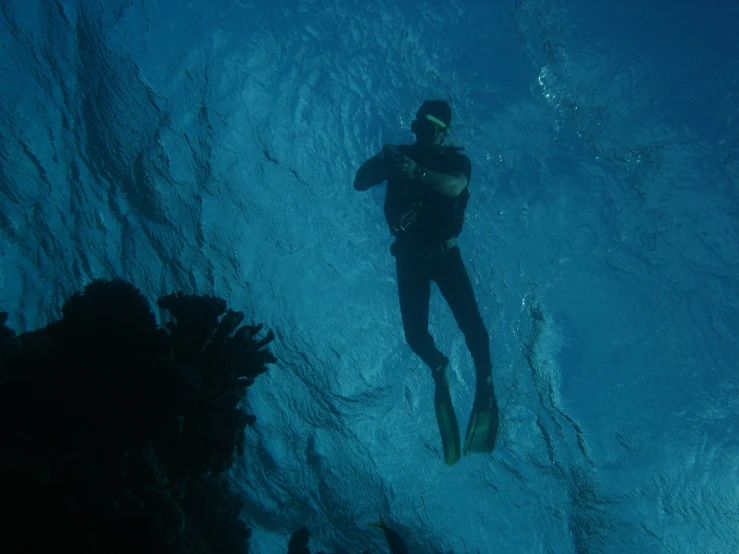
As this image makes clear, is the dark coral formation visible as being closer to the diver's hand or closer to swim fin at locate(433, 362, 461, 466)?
the diver's hand

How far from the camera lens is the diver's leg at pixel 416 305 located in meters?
7.50

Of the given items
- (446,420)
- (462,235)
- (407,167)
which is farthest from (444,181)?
(462,235)

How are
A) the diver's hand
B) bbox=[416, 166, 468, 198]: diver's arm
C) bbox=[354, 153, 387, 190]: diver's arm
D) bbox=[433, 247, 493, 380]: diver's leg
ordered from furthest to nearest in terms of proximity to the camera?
1. bbox=[433, 247, 493, 380]: diver's leg
2. bbox=[354, 153, 387, 190]: diver's arm
3. bbox=[416, 166, 468, 198]: diver's arm
4. the diver's hand

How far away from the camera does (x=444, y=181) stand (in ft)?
20.9

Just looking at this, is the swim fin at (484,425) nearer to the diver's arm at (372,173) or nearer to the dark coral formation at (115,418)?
the diver's arm at (372,173)

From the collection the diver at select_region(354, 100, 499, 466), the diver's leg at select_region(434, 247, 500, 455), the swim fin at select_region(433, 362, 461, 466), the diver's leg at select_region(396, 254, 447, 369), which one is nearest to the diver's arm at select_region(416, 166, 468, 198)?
the diver at select_region(354, 100, 499, 466)

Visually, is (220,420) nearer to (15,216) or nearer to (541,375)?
(541,375)

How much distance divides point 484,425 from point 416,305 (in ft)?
7.75

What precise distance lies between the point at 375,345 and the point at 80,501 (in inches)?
404

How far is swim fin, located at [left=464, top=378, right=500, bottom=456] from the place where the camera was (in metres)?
7.52

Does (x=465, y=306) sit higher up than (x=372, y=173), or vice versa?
(x=372, y=173)

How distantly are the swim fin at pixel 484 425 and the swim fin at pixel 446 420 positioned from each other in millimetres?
207

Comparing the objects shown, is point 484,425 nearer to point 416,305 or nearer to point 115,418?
point 416,305

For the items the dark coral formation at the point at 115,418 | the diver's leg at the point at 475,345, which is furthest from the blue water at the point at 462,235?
the dark coral formation at the point at 115,418
